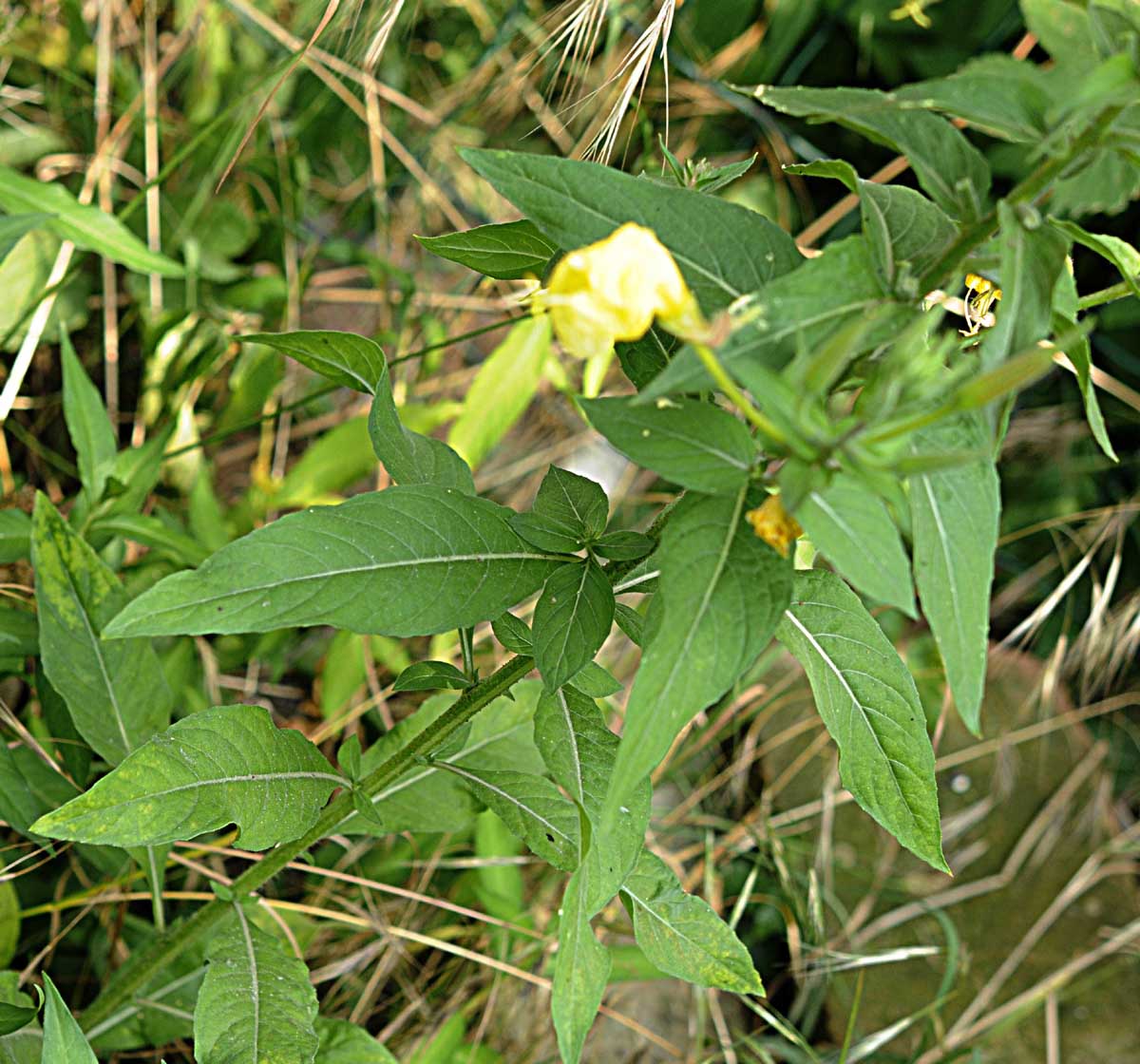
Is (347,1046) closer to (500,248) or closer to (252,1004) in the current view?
(252,1004)

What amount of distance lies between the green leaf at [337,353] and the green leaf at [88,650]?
9.5 inches

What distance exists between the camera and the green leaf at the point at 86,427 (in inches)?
39.0

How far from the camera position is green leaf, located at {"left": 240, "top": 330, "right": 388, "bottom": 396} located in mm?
641

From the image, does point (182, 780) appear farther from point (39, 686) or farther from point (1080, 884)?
point (1080, 884)

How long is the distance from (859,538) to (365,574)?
238 mm

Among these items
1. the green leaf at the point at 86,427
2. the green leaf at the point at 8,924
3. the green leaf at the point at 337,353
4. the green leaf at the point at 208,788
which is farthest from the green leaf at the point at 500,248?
the green leaf at the point at 8,924

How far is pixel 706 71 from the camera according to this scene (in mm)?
1789

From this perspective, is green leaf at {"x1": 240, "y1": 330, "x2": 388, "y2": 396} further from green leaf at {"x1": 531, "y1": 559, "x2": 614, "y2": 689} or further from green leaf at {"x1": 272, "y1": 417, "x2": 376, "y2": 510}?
green leaf at {"x1": 272, "y1": 417, "x2": 376, "y2": 510}

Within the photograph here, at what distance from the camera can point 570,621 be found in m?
0.54

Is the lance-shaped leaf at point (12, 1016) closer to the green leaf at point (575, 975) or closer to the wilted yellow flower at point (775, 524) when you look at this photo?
the green leaf at point (575, 975)

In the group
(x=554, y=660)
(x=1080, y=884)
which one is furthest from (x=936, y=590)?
(x=1080, y=884)

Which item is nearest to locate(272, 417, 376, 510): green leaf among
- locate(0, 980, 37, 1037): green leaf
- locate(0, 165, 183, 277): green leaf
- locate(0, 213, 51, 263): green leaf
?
locate(0, 165, 183, 277): green leaf

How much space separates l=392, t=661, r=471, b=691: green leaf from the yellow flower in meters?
0.26

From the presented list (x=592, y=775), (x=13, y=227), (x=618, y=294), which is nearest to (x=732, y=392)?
(x=618, y=294)
